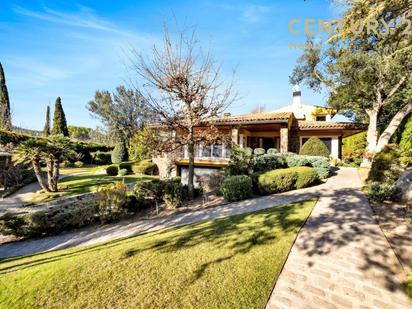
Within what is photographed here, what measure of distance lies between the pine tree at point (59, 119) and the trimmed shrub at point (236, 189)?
31823 millimetres

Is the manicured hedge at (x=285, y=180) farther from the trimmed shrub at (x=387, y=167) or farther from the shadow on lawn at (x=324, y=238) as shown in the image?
the trimmed shrub at (x=387, y=167)

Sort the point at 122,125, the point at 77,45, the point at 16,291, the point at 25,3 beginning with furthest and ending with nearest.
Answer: the point at 122,125, the point at 77,45, the point at 25,3, the point at 16,291

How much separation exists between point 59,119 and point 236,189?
33.3m

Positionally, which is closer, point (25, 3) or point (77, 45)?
point (25, 3)

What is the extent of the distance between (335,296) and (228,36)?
9.33 metres

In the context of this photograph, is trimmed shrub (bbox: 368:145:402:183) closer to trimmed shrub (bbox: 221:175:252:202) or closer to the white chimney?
Answer: trimmed shrub (bbox: 221:175:252:202)

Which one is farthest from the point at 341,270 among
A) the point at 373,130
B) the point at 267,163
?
the point at 373,130

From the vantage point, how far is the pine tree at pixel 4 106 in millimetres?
22969

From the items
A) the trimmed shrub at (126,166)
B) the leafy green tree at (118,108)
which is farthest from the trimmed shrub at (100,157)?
the trimmed shrub at (126,166)

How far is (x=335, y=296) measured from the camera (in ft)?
8.98

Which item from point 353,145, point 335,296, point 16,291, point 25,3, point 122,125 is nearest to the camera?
point 335,296

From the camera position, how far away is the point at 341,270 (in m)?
3.25

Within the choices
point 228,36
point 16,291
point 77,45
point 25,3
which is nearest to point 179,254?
point 16,291

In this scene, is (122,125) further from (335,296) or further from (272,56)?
(335,296)
